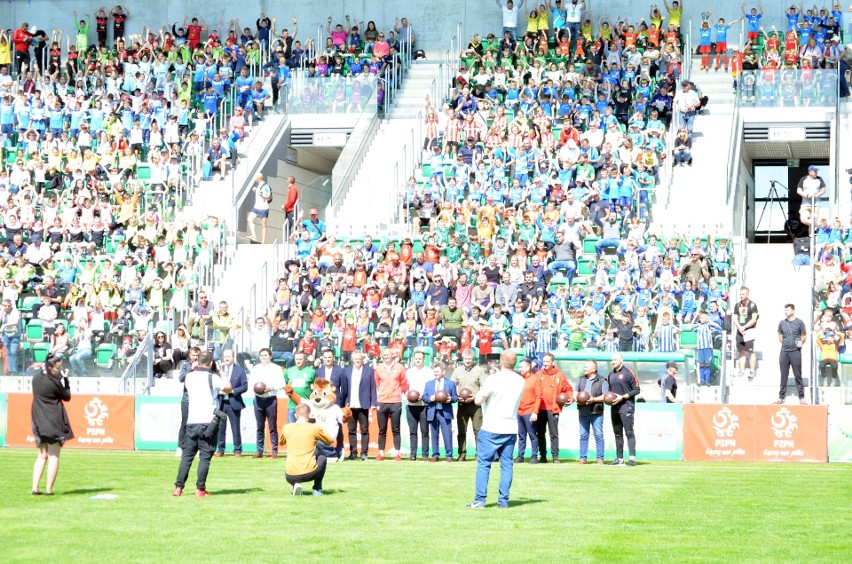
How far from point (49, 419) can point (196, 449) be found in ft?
6.11

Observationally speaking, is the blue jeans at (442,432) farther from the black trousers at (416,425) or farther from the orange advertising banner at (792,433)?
the orange advertising banner at (792,433)

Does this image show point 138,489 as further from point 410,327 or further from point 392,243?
point 392,243

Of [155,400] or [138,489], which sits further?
[155,400]

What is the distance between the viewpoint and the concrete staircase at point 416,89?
4052 cm

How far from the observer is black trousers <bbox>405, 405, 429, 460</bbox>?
76.9 feet

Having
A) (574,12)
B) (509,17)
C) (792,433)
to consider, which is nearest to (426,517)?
(792,433)

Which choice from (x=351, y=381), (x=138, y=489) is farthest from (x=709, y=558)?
(x=351, y=381)

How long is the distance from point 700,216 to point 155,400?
14.1 metres

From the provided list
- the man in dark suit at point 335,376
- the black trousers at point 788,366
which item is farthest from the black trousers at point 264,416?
the black trousers at point 788,366

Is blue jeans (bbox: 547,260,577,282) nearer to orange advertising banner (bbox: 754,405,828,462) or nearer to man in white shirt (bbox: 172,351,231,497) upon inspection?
orange advertising banner (bbox: 754,405,828,462)

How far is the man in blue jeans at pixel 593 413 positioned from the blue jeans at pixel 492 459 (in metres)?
7.40

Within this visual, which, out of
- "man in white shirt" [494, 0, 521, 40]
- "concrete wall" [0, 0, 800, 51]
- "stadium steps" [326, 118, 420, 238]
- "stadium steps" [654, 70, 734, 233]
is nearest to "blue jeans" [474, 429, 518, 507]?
"stadium steps" [654, 70, 734, 233]

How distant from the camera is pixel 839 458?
78.0 ft

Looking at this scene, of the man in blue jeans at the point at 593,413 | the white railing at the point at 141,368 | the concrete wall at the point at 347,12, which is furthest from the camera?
the concrete wall at the point at 347,12
